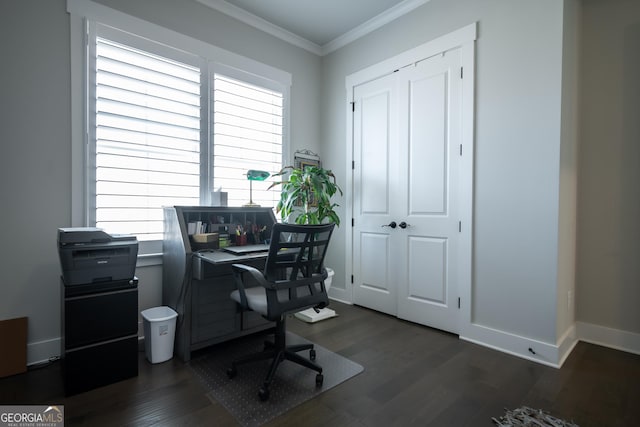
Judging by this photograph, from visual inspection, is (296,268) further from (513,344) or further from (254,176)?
(513,344)

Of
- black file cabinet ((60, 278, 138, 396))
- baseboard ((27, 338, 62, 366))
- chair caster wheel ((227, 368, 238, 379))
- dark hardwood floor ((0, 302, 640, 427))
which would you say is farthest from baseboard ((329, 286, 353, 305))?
baseboard ((27, 338, 62, 366))

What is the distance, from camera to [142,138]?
8.45ft

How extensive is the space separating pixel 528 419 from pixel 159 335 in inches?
90.9

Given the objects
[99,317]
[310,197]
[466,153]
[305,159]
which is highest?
[305,159]

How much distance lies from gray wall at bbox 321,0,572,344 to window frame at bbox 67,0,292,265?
7.46ft

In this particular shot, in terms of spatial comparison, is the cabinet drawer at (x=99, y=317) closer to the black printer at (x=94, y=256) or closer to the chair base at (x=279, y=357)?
the black printer at (x=94, y=256)

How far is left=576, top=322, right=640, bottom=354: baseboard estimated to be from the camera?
7.93ft

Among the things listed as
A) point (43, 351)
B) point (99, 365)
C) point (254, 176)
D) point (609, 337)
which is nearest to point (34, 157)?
point (43, 351)

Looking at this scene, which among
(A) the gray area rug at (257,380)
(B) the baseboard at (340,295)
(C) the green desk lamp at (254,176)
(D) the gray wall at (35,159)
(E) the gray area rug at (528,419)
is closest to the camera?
(E) the gray area rug at (528,419)

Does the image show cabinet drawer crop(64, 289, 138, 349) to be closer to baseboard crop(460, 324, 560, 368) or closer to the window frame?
the window frame

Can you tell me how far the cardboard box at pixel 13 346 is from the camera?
6.49ft

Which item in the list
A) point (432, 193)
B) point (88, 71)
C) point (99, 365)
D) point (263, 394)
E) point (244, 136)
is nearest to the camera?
point (263, 394)

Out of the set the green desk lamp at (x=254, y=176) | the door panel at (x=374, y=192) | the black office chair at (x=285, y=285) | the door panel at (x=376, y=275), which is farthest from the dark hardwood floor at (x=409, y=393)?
the green desk lamp at (x=254, y=176)

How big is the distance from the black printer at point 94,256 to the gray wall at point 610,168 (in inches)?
140
